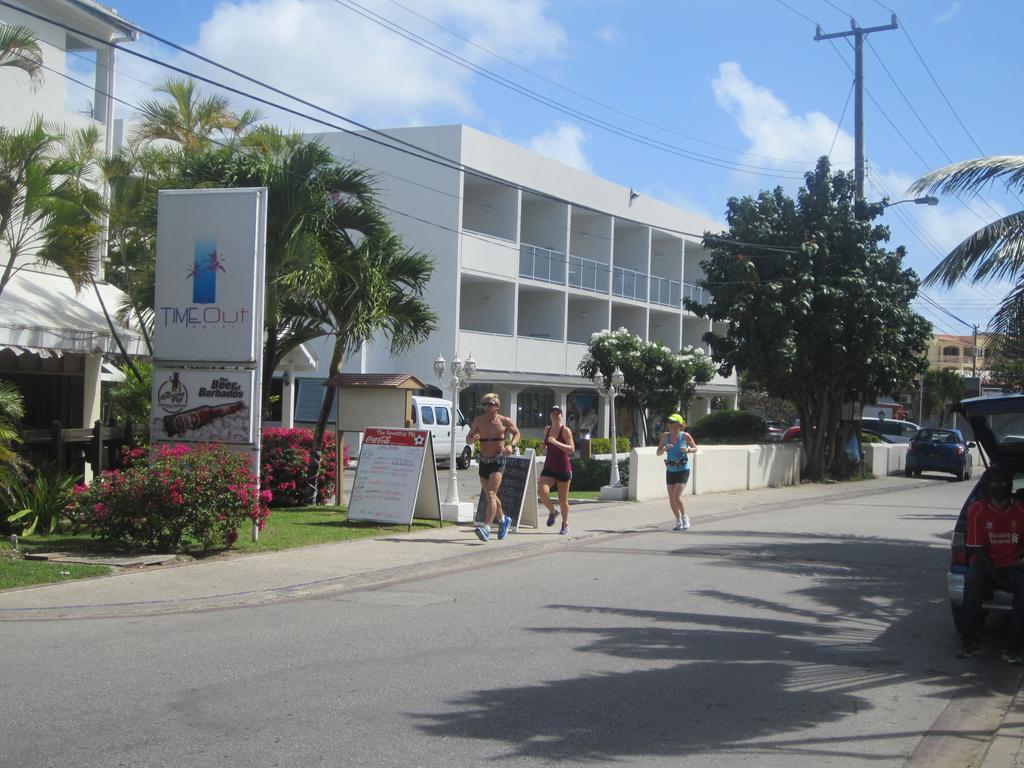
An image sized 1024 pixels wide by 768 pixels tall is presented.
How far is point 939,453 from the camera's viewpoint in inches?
1276

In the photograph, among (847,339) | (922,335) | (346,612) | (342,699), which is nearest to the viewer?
(342,699)

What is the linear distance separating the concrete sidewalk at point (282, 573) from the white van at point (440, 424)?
1465 centimetres

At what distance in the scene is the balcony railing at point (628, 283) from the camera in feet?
138

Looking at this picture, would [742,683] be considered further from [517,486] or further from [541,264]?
[541,264]

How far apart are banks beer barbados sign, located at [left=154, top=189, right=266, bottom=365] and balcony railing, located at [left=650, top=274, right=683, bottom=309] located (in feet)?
108

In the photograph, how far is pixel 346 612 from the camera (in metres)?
9.16

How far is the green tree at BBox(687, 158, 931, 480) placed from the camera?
86.5ft

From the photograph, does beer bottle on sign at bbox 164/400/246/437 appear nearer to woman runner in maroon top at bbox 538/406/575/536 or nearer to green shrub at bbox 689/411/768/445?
woman runner in maroon top at bbox 538/406/575/536

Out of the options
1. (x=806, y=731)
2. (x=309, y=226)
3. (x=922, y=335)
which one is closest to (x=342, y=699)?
(x=806, y=731)

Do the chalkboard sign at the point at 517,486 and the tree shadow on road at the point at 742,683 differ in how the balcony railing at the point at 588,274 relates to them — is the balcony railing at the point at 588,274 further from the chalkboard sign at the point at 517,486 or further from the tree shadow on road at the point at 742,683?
the tree shadow on road at the point at 742,683

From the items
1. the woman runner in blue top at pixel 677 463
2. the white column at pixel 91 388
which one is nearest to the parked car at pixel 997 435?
the woman runner in blue top at pixel 677 463

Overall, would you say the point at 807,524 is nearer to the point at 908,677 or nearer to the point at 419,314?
the point at 419,314

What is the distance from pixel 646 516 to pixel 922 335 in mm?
15121

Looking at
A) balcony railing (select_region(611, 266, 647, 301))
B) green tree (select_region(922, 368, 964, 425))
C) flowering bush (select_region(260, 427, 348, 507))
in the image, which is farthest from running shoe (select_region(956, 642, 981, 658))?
green tree (select_region(922, 368, 964, 425))
